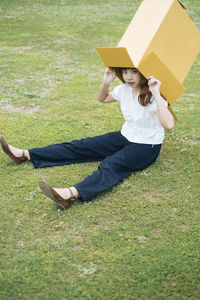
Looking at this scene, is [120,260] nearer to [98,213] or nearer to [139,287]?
[139,287]

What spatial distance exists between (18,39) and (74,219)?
7.97 m

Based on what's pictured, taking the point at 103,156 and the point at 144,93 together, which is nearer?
the point at 144,93

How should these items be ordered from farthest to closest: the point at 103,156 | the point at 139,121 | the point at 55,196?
the point at 103,156
the point at 139,121
the point at 55,196

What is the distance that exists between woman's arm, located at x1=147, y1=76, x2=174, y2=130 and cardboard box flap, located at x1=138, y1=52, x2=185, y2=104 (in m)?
0.08

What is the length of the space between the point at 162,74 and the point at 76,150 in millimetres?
1202

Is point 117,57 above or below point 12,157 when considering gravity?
above

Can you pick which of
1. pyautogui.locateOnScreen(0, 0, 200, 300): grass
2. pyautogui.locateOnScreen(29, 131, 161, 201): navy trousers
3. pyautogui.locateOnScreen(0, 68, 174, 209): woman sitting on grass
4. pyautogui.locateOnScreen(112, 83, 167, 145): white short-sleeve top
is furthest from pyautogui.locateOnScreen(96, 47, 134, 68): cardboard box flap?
pyautogui.locateOnScreen(0, 0, 200, 300): grass

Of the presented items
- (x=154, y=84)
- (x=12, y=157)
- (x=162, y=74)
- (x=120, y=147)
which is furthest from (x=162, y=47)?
(x=12, y=157)

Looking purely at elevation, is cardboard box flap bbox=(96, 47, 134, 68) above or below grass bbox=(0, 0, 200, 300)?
above

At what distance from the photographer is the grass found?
253cm

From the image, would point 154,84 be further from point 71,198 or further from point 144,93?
point 71,198

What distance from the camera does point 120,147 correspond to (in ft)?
13.1

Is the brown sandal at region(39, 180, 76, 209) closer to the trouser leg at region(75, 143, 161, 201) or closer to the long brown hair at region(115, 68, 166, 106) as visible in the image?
the trouser leg at region(75, 143, 161, 201)

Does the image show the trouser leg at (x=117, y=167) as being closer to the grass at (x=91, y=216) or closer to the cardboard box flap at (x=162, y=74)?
the grass at (x=91, y=216)
